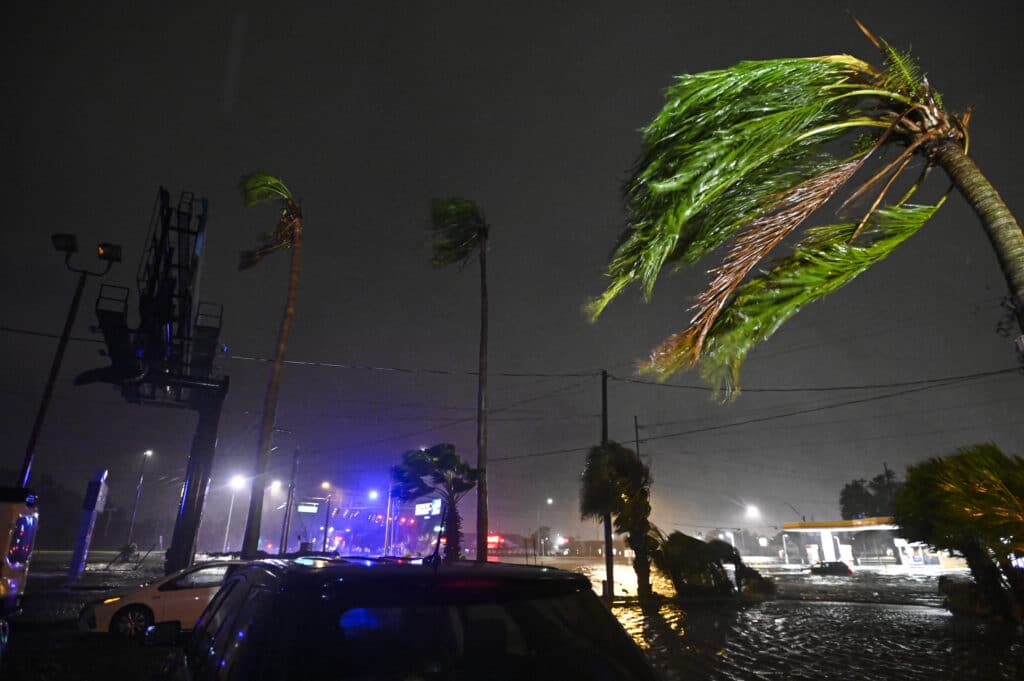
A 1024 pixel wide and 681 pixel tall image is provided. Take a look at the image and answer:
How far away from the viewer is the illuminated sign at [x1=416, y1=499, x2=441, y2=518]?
80.2 m

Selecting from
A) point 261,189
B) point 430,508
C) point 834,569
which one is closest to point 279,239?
point 261,189

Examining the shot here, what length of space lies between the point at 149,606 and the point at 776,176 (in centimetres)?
1262

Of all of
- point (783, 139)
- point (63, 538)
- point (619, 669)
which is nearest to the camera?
point (619, 669)

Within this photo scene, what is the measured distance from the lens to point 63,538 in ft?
211

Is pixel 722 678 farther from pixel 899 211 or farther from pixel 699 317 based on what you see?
pixel 899 211

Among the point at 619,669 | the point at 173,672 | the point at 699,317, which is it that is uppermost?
the point at 699,317

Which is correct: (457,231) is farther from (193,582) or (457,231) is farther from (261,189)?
(193,582)

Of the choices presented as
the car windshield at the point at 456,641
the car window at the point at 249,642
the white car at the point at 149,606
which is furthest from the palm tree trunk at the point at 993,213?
the white car at the point at 149,606

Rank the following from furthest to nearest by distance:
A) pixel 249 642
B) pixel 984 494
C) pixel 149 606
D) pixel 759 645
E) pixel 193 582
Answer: pixel 759 645, pixel 193 582, pixel 149 606, pixel 984 494, pixel 249 642

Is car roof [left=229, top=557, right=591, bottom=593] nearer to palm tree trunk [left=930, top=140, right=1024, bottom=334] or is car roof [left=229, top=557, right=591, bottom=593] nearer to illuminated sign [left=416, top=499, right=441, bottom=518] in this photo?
palm tree trunk [left=930, top=140, right=1024, bottom=334]

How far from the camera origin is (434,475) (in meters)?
23.3

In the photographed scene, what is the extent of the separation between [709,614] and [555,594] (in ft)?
57.7

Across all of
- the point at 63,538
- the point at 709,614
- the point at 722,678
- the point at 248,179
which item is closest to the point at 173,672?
the point at 722,678

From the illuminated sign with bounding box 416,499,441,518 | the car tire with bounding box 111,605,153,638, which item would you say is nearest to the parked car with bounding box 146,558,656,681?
the car tire with bounding box 111,605,153,638
